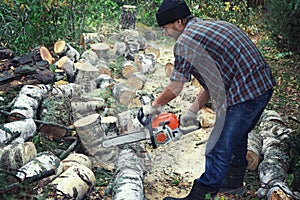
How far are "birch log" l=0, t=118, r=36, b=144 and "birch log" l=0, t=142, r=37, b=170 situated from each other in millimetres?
274

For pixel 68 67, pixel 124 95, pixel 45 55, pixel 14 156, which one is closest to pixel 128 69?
pixel 68 67

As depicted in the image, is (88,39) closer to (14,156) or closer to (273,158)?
(14,156)

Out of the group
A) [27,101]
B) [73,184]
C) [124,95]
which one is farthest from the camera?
[124,95]

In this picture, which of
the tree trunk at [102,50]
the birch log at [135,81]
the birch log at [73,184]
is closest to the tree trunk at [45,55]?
the tree trunk at [102,50]

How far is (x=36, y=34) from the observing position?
5.95 meters

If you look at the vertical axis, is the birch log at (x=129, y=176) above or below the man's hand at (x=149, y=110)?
below

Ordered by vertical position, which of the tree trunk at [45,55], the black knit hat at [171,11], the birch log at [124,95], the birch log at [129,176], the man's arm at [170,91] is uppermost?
the black knit hat at [171,11]

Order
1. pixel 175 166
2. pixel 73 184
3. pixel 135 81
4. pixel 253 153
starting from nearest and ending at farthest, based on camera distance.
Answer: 1. pixel 73 184
2. pixel 253 153
3. pixel 175 166
4. pixel 135 81

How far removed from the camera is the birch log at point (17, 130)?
346cm

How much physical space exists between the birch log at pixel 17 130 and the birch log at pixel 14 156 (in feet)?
0.90

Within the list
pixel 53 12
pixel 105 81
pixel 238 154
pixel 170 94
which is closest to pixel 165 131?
pixel 170 94

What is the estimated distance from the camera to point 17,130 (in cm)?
354

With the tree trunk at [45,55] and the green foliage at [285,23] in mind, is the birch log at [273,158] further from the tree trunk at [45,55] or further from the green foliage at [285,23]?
the tree trunk at [45,55]

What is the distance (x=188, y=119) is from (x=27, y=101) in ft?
5.91
